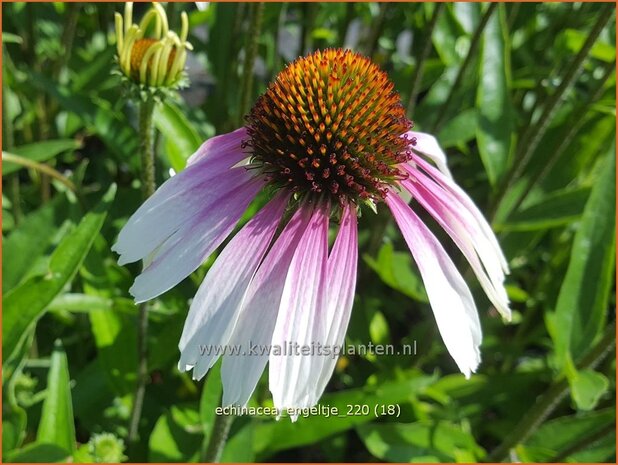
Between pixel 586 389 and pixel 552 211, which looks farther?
pixel 552 211

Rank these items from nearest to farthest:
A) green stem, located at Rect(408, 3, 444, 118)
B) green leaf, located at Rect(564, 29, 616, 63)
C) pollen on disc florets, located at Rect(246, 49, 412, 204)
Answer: pollen on disc florets, located at Rect(246, 49, 412, 204)
green stem, located at Rect(408, 3, 444, 118)
green leaf, located at Rect(564, 29, 616, 63)

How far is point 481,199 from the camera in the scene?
1.61m

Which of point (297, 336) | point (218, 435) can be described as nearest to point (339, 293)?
point (297, 336)

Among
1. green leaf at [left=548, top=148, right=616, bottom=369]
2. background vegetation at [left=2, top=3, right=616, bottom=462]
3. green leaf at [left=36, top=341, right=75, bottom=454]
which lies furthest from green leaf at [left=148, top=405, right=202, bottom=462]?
green leaf at [left=548, top=148, right=616, bottom=369]

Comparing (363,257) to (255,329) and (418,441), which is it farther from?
(255,329)

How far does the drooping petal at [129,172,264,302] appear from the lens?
26.0 inches

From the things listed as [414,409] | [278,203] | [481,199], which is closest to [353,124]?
[278,203]

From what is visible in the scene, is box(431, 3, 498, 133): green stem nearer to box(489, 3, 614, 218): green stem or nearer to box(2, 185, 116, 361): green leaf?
box(489, 3, 614, 218): green stem

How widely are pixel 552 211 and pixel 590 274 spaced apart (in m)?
0.15

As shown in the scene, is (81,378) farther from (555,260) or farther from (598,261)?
(555,260)

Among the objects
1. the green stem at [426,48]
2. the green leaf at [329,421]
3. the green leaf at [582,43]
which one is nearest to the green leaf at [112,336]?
the green leaf at [329,421]

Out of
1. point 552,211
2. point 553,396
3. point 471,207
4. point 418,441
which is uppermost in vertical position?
point 471,207

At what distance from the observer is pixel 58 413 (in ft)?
3.04

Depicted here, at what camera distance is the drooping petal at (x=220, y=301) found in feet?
2.04
